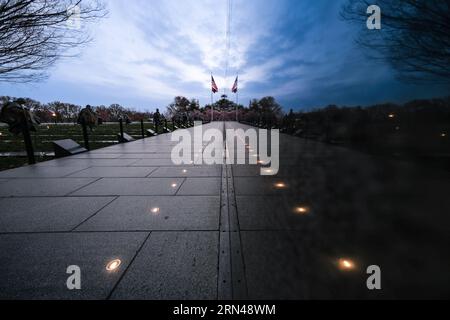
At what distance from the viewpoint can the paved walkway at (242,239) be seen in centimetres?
163

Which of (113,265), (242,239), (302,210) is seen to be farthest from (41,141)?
(302,210)

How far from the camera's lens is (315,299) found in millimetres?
1519

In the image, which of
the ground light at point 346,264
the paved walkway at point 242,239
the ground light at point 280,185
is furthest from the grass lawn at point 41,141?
the ground light at point 346,264

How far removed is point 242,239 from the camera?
227cm

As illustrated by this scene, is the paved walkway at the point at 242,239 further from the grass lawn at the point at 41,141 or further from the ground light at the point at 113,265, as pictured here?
the grass lawn at the point at 41,141

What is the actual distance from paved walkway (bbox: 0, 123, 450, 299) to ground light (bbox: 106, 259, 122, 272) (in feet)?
0.12

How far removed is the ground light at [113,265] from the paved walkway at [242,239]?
38 mm

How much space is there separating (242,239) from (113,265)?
4.03ft

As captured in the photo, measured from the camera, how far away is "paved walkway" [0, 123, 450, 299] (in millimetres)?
1627

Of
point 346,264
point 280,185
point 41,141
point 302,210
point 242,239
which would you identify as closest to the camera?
point 346,264

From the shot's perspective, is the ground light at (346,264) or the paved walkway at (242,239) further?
the ground light at (346,264)

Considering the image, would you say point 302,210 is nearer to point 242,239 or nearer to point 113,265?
point 242,239

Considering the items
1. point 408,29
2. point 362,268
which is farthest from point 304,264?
point 408,29

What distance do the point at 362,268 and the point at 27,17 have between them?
385 inches
